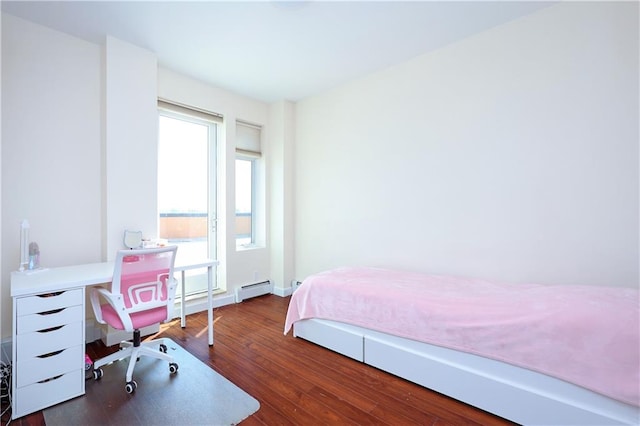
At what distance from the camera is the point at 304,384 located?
201cm

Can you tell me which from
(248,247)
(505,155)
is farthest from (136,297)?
(505,155)

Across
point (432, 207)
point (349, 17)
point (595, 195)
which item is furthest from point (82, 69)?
point (595, 195)


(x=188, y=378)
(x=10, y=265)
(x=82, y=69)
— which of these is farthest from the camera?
(x=82, y=69)

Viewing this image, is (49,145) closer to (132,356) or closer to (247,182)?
(132,356)

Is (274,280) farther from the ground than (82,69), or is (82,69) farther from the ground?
(82,69)

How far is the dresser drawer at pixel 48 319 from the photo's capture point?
1.68 meters

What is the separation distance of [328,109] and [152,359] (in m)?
3.25

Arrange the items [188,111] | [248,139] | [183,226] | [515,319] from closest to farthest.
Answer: [515,319] < [188,111] < [183,226] < [248,139]

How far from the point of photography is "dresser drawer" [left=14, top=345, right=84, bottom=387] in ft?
5.49

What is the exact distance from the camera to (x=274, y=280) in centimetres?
424

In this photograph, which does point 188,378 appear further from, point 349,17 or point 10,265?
point 349,17

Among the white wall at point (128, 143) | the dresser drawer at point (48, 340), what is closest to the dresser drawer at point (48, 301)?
the dresser drawer at point (48, 340)

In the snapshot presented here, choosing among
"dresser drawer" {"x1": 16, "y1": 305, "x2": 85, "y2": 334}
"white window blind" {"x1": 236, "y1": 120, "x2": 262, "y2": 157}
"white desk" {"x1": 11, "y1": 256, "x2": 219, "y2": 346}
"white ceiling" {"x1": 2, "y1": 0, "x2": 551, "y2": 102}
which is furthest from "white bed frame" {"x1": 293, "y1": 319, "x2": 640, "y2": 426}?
"white window blind" {"x1": 236, "y1": 120, "x2": 262, "y2": 157}

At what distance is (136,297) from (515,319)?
241 centimetres
